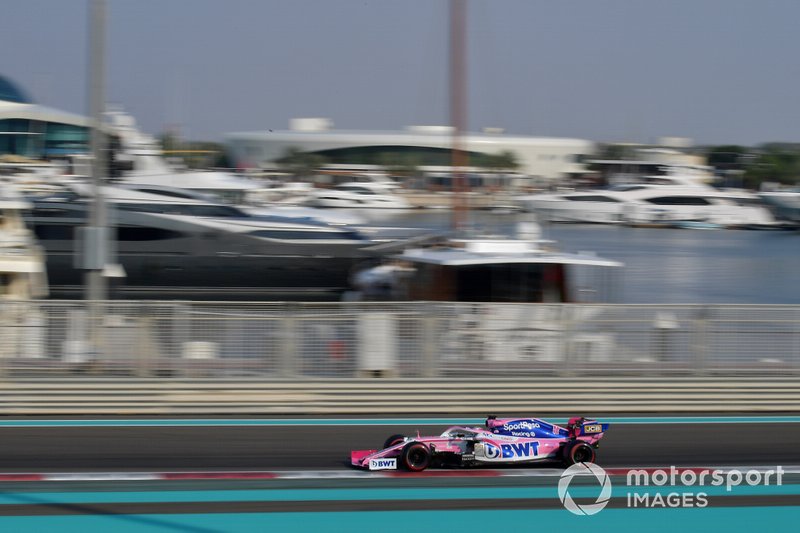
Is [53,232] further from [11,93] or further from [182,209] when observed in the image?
[11,93]

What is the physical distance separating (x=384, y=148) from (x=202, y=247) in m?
45.7

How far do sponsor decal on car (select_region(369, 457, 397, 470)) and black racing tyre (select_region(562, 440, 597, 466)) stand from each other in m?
1.53

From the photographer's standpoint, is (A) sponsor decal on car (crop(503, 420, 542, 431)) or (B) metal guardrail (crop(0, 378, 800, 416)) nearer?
(A) sponsor decal on car (crop(503, 420, 542, 431))

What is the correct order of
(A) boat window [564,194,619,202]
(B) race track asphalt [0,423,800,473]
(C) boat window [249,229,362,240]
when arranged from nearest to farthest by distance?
(B) race track asphalt [0,423,800,473]
(C) boat window [249,229,362,240]
(A) boat window [564,194,619,202]

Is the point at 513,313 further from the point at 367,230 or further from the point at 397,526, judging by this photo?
the point at 367,230

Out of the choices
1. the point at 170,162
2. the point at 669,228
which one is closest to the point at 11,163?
the point at 170,162

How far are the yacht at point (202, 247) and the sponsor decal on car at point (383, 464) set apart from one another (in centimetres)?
1438

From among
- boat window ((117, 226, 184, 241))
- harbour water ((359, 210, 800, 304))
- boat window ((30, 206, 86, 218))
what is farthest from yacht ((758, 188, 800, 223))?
boat window ((30, 206, 86, 218))

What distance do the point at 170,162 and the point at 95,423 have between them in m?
21.8

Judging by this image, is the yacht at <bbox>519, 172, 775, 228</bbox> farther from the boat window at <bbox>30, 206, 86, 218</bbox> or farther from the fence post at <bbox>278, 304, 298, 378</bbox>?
the fence post at <bbox>278, 304, 298, 378</bbox>

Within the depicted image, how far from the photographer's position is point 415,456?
8.40m

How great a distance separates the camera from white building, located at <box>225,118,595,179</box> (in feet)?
184

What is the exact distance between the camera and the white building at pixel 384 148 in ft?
184

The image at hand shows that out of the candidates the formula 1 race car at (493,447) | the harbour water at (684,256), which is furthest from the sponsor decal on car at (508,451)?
the harbour water at (684,256)
